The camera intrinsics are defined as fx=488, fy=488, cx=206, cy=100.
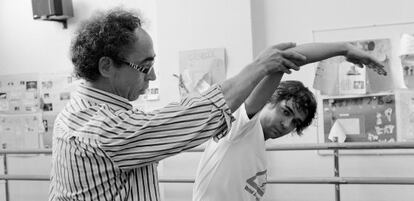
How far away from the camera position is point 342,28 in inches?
136

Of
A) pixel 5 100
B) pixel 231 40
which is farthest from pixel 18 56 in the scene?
pixel 231 40

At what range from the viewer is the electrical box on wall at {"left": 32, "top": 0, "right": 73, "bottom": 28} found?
4148 millimetres

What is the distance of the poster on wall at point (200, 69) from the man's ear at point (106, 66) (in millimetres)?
2476

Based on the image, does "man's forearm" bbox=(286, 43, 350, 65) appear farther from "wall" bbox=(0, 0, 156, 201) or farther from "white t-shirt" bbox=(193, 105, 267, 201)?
"wall" bbox=(0, 0, 156, 201)

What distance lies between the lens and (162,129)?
42.4 inches

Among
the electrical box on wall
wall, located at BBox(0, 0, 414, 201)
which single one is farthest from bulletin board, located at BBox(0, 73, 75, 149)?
wall, located at BBox(0, 0, 414, 201)

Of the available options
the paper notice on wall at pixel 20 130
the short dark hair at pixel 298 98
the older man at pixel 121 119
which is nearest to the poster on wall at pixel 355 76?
the short dark hair at pixel 298 98

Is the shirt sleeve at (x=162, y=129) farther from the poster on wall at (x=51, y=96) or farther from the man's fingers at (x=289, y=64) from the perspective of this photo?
the poster on wall at (x=51, y=96)

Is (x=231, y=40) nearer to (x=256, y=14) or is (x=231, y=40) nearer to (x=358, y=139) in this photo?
(x=256, y=14)

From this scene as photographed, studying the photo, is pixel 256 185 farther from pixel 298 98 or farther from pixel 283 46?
pixel 283 46

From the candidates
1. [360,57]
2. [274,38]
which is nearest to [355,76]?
[274,38]

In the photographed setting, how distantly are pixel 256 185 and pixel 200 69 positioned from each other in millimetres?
2077

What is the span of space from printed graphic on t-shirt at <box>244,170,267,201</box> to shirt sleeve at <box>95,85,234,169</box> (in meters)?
0.67

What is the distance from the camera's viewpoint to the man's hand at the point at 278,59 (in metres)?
1.12
